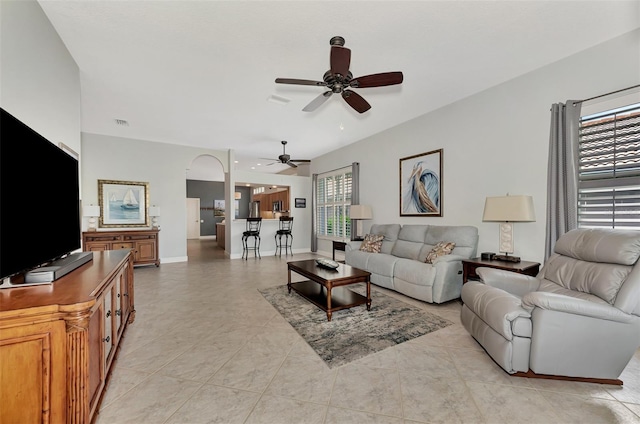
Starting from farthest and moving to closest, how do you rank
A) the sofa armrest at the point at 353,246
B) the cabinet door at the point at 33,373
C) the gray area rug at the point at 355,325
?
the sofa armrest at the point at 353,246 < the gray area rug at the point at 355,325 < the cabinet door at the point at 33,373

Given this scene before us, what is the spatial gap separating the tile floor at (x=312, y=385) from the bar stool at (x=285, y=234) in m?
4.92

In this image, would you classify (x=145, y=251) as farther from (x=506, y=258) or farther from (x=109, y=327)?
(x=506, y=258)

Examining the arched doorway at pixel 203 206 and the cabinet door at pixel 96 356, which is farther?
the arched doorway at pixel 203 206

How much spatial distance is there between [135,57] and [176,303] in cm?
298

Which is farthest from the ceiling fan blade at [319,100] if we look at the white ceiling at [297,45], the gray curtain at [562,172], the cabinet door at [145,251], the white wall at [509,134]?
the cabinet door at [145,251]

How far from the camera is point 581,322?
1893 mm

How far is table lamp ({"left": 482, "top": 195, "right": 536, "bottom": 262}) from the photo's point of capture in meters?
3.10

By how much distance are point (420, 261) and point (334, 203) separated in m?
3.49

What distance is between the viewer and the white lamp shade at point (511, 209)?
10.1 feet

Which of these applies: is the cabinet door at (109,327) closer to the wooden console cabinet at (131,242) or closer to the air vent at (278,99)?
the air vent at (278,99)

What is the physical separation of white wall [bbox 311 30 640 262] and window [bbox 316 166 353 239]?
1909mm

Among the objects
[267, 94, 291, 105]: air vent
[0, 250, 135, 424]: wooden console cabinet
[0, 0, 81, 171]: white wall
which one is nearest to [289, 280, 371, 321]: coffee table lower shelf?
[0, 250, 135, 424]: wooden console cabinet

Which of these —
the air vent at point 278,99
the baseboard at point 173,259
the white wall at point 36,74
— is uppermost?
the air vent at point 278,99

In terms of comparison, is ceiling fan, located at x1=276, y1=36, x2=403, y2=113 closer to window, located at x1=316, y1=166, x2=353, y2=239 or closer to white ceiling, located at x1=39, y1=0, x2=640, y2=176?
white ceiling, located at x1=39, y1=0, x2=640, y2=176
